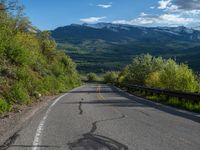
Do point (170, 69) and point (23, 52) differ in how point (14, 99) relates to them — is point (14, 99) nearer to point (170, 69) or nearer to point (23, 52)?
point (23, 52)

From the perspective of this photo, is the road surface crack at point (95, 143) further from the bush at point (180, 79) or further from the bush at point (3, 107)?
the bush at point (180, 79)

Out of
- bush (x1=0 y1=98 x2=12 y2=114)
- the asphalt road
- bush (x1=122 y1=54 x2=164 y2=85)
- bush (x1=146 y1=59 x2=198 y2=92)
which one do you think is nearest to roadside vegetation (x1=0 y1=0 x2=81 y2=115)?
bush (x1=0 y1=98 x2=12 y2=114)

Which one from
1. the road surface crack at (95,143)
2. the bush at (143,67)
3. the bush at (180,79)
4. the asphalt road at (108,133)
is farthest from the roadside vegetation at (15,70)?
the bush at (143,67)

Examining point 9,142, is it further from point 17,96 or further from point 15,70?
point 15,70

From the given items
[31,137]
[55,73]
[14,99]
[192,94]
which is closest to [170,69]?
[55,73]

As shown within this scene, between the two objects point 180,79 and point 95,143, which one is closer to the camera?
point 95,143

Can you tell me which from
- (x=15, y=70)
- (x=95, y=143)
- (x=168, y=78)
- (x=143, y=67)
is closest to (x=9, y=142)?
(x=95, y=143)

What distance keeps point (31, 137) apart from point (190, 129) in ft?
15.0

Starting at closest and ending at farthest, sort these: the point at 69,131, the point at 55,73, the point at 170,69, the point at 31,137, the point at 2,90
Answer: the point at 31,137
the point at 69,131
the point at 2,90
the point at 170,69
the point at 55,73

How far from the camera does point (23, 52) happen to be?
29.0m

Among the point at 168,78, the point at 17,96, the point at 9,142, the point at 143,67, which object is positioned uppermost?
the point at 143,67

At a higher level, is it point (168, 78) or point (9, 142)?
point (168, 78)

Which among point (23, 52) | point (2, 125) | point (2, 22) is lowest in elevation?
point (2, 125)

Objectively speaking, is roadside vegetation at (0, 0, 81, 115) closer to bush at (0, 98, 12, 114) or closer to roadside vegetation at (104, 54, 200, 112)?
bush at (0, 98, 12, 114)
